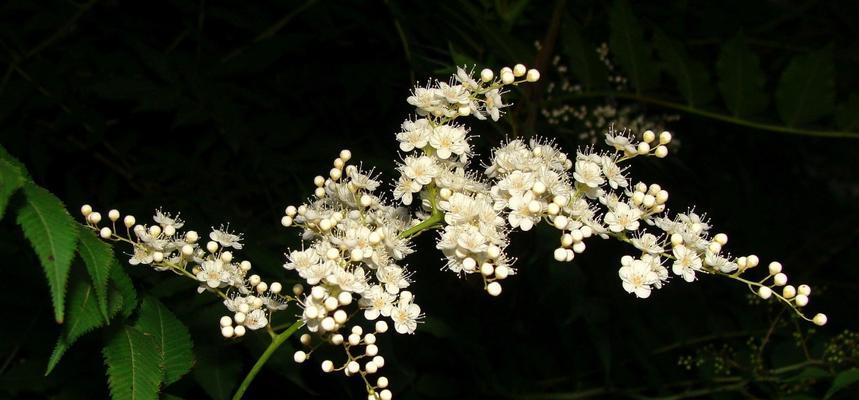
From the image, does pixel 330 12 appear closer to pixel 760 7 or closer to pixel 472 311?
pixel 472 311

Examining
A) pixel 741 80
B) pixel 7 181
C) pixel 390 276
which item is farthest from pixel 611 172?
pixel 7 181

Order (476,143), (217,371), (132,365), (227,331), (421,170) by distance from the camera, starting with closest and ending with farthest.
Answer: (132,365)
(227,331)
(421,170)
(217,371)
(476,143)

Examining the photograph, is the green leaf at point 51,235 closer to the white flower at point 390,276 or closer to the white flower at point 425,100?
the white flower at point 390,276

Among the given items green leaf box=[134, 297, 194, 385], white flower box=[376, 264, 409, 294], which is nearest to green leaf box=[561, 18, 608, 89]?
white flower box=[376, 264, 409, 294]

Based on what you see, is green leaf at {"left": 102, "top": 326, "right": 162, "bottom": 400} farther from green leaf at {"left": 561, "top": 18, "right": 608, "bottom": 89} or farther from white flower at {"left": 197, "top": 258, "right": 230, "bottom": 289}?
green leaf at {"left": 561, "top": 18, "right": 608, "bottom": 89}

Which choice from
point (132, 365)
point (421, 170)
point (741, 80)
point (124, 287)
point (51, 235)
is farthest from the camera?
point (741, 80)

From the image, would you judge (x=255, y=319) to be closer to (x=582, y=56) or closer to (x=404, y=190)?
(x=404, y=190)

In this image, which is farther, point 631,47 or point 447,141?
point 631,47

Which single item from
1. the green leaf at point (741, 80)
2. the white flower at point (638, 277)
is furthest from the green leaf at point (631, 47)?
the white flower at point (638, 277)
